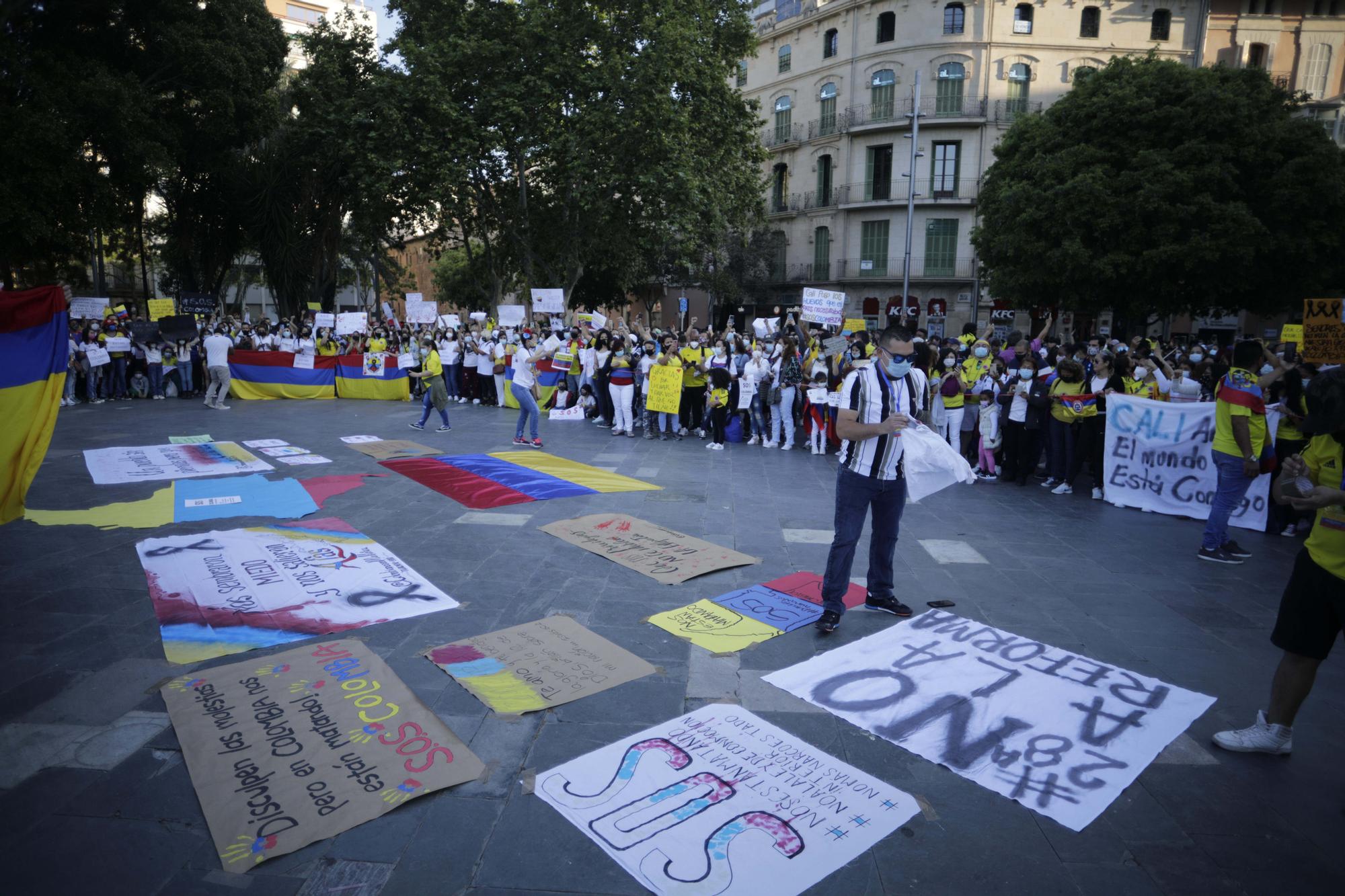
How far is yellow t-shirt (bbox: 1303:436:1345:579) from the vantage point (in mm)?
3348

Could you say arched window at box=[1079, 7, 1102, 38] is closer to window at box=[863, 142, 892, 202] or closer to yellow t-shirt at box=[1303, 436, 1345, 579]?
window at box=[863, 142, 892, 202]

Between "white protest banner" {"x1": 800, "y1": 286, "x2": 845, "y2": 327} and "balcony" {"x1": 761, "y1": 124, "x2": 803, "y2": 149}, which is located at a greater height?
"balcony" {"x1": 761, "y1": 124, "x2": 803, "y2": 149}

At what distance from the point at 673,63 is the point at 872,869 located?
24240 millimetres

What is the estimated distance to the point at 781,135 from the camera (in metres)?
40.8

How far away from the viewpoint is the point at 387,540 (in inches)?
270

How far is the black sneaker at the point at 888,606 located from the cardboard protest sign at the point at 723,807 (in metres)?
1.90

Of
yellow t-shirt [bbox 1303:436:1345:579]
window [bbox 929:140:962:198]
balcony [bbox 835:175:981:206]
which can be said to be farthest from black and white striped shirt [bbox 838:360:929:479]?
window [bbox 929:140:962:198]

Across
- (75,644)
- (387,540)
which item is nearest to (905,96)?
(387,540)

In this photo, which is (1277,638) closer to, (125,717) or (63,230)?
(125,717)

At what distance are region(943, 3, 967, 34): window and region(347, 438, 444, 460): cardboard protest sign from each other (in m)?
34.0

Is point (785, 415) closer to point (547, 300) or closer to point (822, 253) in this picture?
point (547, 300)

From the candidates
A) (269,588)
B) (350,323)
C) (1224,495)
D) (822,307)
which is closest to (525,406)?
(822,307)

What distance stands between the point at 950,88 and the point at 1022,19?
4191mm

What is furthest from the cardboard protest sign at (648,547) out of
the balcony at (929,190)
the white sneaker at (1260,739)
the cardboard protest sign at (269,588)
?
the balcony at (929,190)
